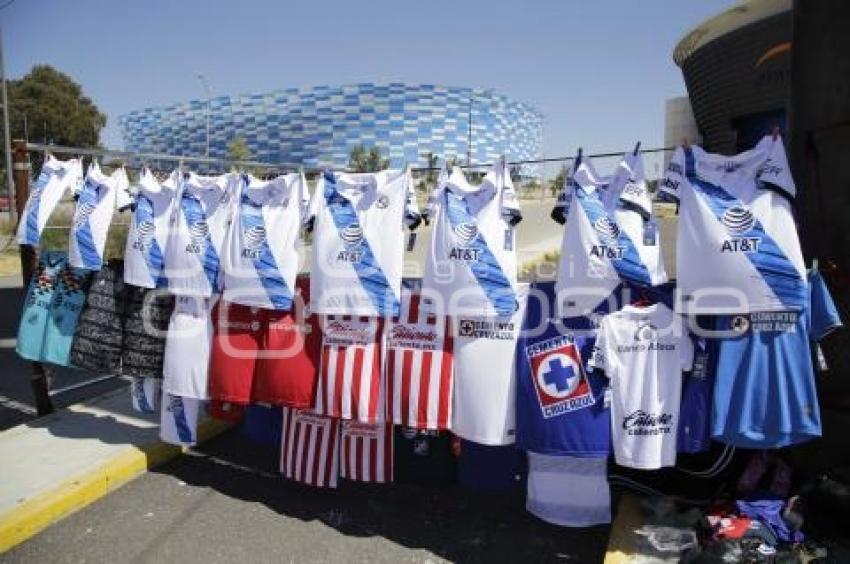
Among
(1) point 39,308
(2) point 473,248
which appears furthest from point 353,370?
(1) point 39,308

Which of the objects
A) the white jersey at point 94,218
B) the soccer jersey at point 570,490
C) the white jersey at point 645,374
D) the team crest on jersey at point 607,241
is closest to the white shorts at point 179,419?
the white jersey at point 94,218

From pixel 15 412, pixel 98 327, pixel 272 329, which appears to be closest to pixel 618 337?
pixel 272 329

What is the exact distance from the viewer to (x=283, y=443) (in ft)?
15.7

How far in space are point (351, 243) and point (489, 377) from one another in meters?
1.24

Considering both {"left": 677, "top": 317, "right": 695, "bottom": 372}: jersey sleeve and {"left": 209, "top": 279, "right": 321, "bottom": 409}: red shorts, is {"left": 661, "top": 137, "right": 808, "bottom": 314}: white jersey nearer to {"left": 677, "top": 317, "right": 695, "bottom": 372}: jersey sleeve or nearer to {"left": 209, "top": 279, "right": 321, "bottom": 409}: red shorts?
{"left": 677, "top": 317, "right": 695, "bottom": 372}: jersey sleeve

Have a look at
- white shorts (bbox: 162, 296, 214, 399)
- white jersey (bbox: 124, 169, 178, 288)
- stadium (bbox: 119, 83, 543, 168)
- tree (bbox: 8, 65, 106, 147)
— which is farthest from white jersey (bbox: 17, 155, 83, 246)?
stadium (bbox: 119, 83, 543, 168)

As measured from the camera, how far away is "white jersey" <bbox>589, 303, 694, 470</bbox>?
3643 mm

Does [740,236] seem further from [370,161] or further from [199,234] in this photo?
[370,161]

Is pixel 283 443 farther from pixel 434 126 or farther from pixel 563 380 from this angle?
pixel 434 126

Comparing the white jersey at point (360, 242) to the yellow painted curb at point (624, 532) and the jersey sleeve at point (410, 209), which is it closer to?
the jersey sleeve at point (410, 209)

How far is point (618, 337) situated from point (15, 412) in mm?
6027

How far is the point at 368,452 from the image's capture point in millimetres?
4555

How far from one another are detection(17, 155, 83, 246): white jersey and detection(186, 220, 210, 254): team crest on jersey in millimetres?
1412

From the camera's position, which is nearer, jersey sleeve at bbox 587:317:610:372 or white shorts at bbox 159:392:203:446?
jersey sleeve at bbox 587:317:610:372
